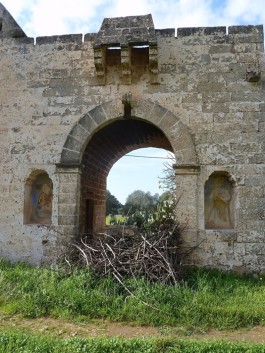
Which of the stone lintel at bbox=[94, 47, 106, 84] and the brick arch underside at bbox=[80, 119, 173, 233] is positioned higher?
the stone lintel at bbox=[94, 47, 106, 84]

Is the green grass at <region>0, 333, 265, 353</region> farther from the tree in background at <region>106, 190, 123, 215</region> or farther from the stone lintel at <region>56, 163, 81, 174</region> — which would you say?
the tree in background at <region>106, 190, 123, 215</region>

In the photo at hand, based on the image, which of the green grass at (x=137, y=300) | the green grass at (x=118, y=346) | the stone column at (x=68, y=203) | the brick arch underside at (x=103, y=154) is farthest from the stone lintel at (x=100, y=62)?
the green grass at (x=118, y=346)

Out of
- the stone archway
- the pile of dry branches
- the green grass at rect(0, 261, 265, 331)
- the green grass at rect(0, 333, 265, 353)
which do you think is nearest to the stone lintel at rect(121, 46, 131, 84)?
the stone archway

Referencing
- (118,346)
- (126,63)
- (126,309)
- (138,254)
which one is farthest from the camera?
(126,63)

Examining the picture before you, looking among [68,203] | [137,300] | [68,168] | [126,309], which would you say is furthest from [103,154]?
[126,309]

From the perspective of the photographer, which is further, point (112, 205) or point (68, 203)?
point (112, 205)

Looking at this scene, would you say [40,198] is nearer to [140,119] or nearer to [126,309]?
[140,119]

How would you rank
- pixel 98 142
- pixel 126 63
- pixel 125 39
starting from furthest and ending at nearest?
1. pixel 98 142
2. pixel 126 63
3. pixel 125 39

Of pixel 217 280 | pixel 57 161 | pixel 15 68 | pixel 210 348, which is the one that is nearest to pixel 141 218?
pixel 57 161

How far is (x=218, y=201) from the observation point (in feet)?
23.5

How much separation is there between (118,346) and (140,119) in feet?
15.1

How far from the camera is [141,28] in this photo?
7.16 meters

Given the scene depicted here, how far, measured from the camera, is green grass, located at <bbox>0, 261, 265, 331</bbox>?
4652 mm

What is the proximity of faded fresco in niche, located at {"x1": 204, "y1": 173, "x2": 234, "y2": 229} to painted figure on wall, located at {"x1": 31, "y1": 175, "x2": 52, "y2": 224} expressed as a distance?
130 inches
